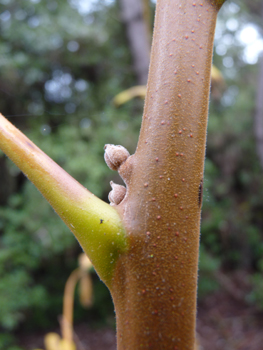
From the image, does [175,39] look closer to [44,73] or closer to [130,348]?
[130,348]

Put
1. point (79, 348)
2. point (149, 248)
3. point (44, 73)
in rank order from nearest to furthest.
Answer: point (149, 248) → point (44, 73) → point (79, 348)

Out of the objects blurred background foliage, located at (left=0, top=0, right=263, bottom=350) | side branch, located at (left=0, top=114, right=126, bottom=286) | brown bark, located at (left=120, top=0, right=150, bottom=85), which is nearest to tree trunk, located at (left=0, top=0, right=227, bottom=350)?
side branch, located at (left=0, top=114, right=126, bottom=286)

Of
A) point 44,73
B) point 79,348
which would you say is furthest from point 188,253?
point 79,348

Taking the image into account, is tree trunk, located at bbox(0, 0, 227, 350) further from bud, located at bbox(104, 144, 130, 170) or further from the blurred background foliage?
the blurred background foliage

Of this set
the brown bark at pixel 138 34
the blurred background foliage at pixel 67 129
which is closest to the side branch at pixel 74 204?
the blurred background foliage at pixel 67 129

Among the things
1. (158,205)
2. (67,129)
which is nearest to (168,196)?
(158,205)

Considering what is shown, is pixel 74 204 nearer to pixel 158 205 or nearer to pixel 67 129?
pixel 158 205

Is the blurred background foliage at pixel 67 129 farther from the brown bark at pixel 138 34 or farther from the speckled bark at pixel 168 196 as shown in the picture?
the speckled bark at pixel 168 196
